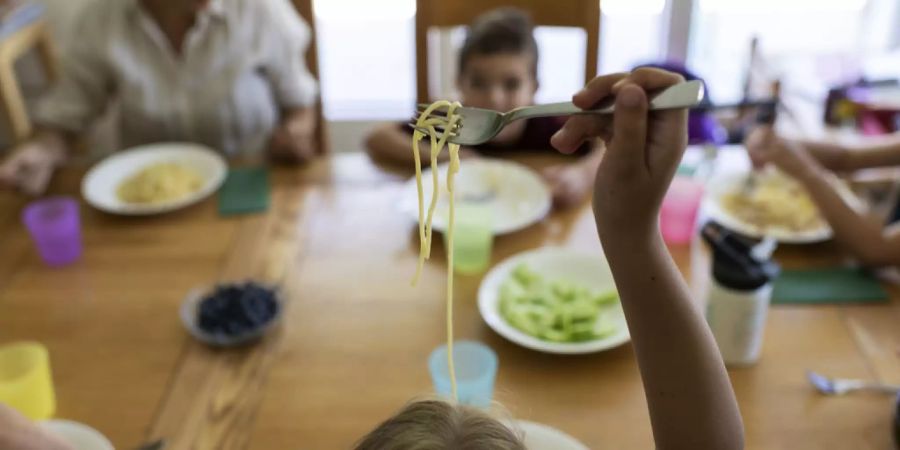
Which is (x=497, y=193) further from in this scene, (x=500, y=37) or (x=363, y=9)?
(x=363, y=9)

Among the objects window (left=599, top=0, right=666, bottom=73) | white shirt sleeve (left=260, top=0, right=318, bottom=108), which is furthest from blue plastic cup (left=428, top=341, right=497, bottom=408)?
window (left=599, top=0, right=666, bottom=73)

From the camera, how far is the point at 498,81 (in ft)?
6.19

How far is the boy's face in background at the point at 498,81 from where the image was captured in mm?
1872

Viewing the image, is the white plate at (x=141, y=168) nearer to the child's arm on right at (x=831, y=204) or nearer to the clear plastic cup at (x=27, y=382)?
the clear plastic cup at (x=27, y=382)

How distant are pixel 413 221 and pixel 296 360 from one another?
432 millimetres

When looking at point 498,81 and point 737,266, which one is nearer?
point 737,266

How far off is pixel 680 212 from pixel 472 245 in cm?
37

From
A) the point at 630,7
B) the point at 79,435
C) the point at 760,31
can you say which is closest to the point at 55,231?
the point at 79,435

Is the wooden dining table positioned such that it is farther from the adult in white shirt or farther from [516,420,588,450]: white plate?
the adult in white shirt

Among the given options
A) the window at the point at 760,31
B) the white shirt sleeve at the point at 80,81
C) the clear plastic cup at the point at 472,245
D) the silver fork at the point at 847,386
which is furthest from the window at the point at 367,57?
the silver fork at the point at 847,386

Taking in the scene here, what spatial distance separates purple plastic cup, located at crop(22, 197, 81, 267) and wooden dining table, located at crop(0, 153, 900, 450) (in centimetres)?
2

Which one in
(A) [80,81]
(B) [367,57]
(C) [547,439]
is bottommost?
(B) [367,57]

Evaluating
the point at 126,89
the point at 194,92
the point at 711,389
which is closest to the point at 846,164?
the point at 711,389

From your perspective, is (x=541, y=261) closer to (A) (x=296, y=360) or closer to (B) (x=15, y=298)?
(A) (x=296, y=360)
